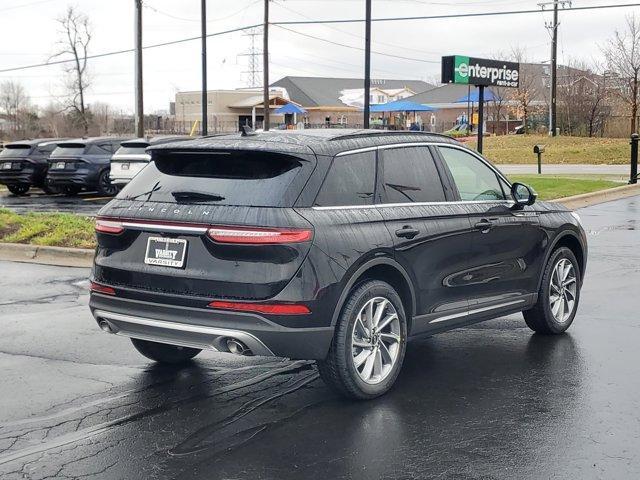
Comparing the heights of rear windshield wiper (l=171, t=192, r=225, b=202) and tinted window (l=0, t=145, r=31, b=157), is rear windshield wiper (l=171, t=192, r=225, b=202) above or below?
below

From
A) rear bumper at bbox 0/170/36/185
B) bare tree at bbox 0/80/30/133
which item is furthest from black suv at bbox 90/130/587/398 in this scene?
bare tree at bbox 0/80/30/133

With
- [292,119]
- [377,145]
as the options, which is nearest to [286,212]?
[377,145]

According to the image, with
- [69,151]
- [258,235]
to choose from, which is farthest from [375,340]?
[69,151]

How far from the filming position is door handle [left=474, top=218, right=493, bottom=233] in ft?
21.3

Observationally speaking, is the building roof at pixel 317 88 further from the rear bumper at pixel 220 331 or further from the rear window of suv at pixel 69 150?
Result: the rear bumper at pixel 220 331

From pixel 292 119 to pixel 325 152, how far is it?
247 feet

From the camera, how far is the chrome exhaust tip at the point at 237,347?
16.6ft

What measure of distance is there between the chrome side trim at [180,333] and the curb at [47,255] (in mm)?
6248

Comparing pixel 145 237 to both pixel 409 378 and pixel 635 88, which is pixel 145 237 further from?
pixel 635 88

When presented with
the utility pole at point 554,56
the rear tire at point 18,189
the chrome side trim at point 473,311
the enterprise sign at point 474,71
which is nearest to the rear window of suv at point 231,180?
the chrome side trim at point 473,311

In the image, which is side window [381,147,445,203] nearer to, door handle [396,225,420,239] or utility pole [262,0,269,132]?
door handle [396,225,420,239]

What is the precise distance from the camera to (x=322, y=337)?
205 inches

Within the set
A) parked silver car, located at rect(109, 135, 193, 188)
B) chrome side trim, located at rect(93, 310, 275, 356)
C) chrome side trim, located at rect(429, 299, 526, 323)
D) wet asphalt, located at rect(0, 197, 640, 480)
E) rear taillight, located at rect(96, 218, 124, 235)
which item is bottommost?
wet asphalt, located at rect(0, 197, 640, 480)

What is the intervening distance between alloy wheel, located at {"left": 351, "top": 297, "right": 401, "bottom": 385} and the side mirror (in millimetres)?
1859
